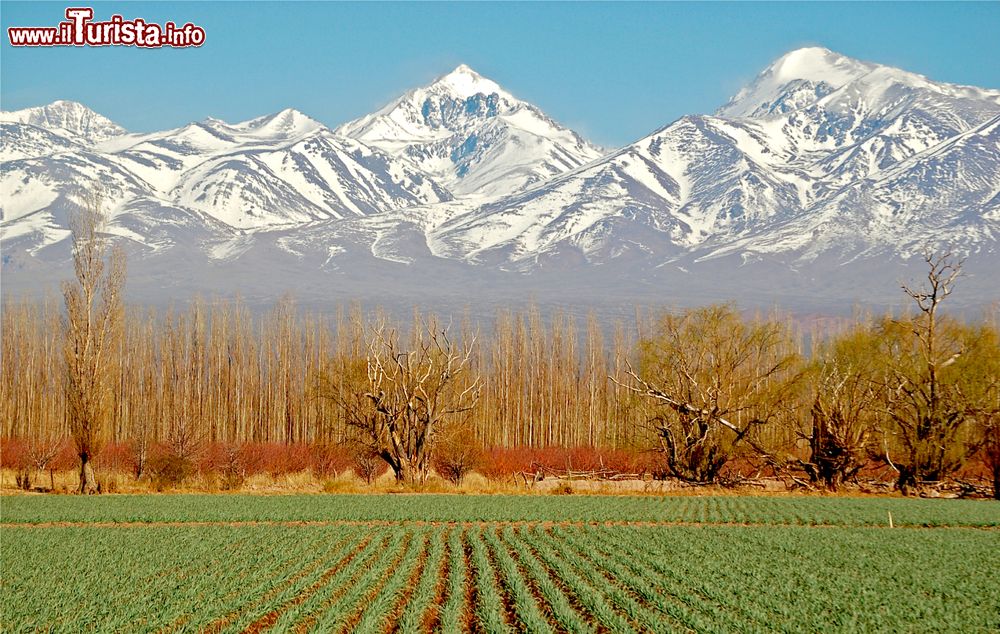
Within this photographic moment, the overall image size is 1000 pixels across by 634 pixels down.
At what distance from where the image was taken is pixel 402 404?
3866 cm

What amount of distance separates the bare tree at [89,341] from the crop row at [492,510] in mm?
2405

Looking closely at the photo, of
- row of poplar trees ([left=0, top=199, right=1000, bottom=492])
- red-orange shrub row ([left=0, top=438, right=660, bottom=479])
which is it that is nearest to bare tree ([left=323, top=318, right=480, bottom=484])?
row of poplar trees ([left=0, top=199, right=1000, bottom=492])

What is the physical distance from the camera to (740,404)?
125 feet

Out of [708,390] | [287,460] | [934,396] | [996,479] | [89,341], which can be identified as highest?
[89,341]

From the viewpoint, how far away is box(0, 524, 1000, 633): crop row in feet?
45.3

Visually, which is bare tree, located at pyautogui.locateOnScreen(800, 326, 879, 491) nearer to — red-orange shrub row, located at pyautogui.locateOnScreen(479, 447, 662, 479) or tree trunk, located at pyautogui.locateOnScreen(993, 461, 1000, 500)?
tree trunk, located at pyautogui.locateOnScreen(993, 461, 1000, 500)

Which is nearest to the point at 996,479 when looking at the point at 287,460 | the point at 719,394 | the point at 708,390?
the point at 719,394

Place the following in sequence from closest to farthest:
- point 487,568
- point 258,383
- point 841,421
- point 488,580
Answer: point 488,580
point 487,568
point 841,421
point 258,383

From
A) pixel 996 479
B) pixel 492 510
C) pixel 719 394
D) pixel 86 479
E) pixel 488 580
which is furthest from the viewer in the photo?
pixel 719 394

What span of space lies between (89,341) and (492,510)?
15.3 meters

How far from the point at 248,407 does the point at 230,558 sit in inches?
1784

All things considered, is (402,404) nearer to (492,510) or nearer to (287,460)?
(287,460)

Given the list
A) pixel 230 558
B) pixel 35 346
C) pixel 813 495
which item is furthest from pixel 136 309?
pixel 230 558

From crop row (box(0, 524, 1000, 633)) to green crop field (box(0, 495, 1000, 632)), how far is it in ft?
0.18
